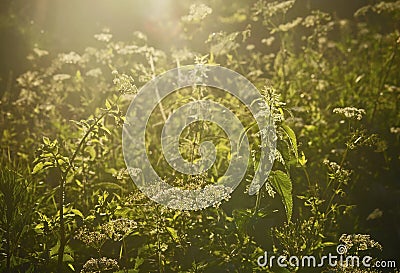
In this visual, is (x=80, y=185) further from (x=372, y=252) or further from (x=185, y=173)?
(x=372, y=252)

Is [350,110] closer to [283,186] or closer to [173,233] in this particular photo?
[283,186]

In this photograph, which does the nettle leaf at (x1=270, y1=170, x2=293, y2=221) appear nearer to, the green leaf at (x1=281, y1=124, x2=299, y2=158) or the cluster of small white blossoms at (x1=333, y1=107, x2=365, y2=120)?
the green leaf at (x1=281, y1=124, x2=299, y2=158)

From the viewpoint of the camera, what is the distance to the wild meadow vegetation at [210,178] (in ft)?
8.58

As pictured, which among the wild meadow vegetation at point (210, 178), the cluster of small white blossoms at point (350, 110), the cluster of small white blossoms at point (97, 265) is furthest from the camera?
the cluster of small white blossoms at point (350, 110)

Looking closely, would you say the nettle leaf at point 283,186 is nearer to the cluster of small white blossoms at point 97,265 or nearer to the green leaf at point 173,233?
the green leaf at point 173,233

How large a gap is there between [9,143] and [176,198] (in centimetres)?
213

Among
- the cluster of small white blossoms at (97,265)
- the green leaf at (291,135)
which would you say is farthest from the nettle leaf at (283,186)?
the cluster of small white blossoms at (97,265)

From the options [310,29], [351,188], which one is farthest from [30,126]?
[310,29]

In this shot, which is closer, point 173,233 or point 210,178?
point 173,233

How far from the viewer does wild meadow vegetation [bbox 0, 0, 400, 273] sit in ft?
8.58

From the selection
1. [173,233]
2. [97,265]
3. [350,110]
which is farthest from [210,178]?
[97,265]

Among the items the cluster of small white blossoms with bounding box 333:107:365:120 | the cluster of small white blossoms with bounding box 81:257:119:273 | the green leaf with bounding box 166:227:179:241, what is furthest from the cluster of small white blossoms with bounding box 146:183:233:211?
the cluster of small white blossoms with bounding box 333:107:365:120

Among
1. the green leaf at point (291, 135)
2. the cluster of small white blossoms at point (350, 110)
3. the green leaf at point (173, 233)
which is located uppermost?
the cluster of small white blossoms at point (350, 110)

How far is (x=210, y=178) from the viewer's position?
3.24 meters
